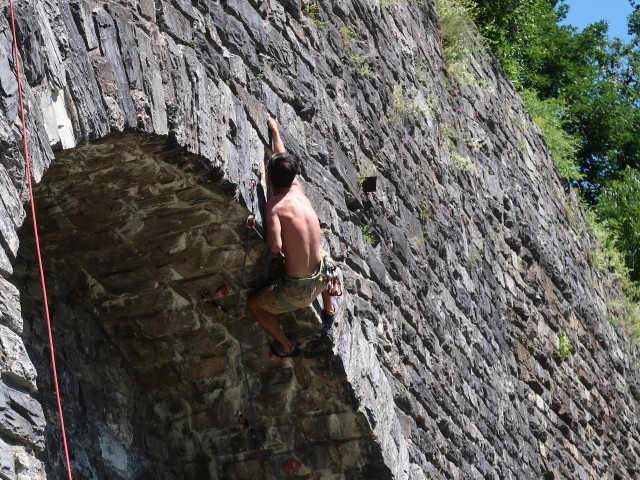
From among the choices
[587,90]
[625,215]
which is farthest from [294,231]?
[587,90]

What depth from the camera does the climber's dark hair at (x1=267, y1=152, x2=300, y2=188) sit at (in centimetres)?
428

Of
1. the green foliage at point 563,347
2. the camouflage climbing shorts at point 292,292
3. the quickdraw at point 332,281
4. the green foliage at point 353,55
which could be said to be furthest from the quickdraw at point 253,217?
the green foliage at point 563,347

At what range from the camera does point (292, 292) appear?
432cm

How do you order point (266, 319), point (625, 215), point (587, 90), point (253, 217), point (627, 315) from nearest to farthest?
1. point (253, 217)
2. point (266, 319)
3. point (627, 315)
4. point (625, 215)
5. point (587, 90)

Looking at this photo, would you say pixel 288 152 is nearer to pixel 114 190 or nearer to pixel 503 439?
pixel 114 190

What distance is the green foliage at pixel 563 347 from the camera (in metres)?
8.29

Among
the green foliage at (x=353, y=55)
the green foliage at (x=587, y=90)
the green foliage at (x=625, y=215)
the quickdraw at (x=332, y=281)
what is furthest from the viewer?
the green foliage at (x=587, y=90)

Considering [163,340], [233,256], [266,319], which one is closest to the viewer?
[233,256]

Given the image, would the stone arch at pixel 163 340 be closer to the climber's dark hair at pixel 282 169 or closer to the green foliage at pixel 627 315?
the climber's dark hair at pixel 282 169

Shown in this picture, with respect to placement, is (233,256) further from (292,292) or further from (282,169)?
(282,169)

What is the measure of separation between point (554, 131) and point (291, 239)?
7.30 meters

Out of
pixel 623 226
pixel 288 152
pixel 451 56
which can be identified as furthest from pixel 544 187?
pixel 288 152

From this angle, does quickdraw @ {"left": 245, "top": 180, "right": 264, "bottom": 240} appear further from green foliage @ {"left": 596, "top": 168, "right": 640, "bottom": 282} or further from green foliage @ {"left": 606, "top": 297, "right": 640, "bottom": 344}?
green foliage @ {"left": 596, "top": 168, "right": 640, "bottom": 282}

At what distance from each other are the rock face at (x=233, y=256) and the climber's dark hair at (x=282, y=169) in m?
0.07
